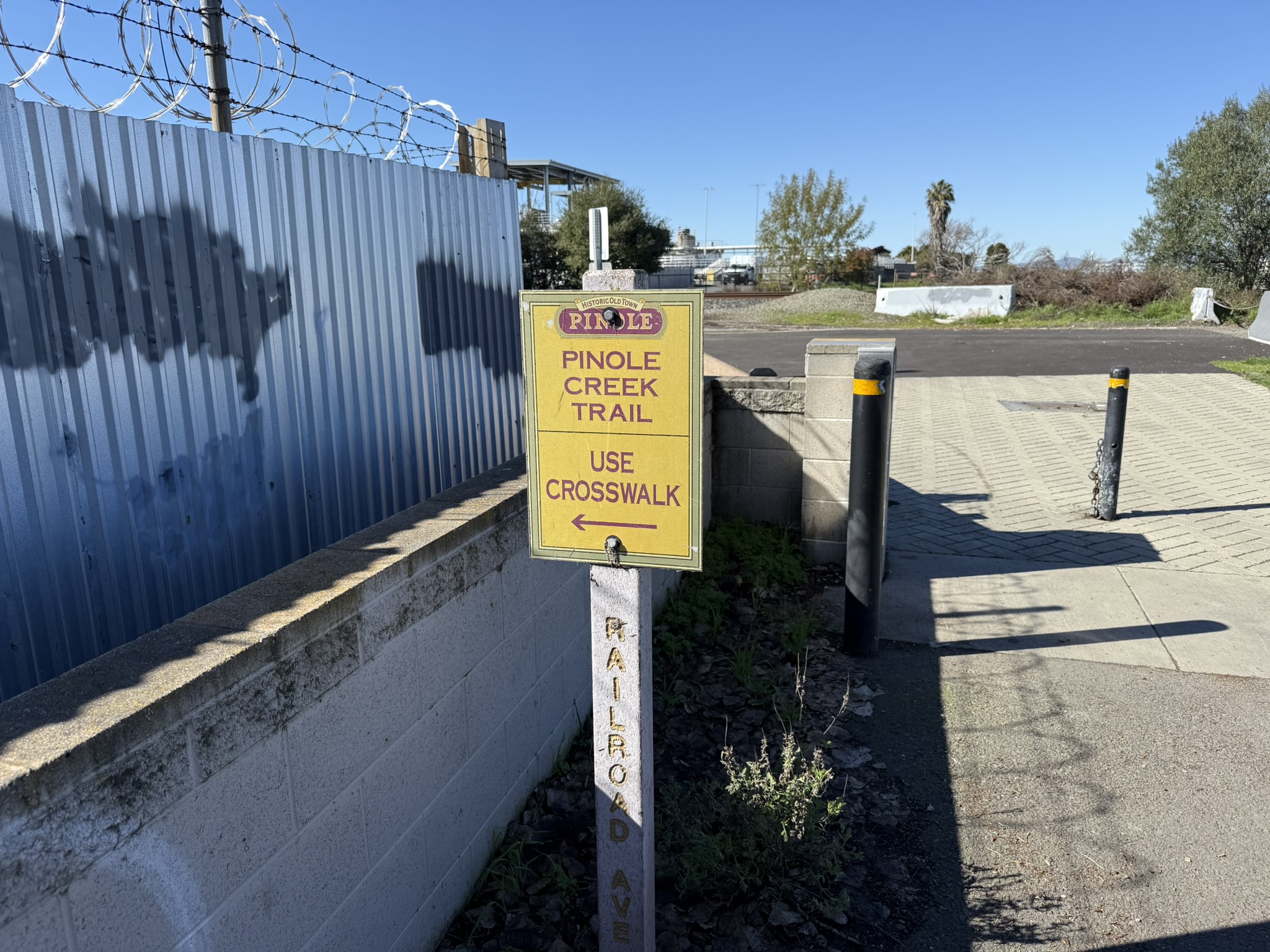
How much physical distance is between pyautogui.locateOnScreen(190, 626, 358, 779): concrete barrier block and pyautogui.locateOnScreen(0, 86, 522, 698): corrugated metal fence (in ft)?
1.97

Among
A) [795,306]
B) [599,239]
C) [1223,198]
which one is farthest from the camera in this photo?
[795,306]

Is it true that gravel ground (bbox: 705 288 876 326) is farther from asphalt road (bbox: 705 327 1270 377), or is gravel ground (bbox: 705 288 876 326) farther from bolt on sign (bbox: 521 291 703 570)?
bolt on sign (bbox: 521 291 703 570)

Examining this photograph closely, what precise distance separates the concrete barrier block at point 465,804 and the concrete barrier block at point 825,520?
11.9 feet

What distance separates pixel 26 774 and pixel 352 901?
124cm

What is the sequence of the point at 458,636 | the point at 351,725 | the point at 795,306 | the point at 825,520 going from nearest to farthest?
1. the point at 351,725
2. the point at 458,636
3. the point at 825,520
4. the point at 795,306

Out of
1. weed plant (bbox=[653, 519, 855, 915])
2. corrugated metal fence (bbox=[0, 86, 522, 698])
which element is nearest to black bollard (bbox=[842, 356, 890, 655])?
weed plant (bbox=[653, 519, 855, 915])

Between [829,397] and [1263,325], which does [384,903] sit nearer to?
[829,397]

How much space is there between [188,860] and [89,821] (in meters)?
0.32

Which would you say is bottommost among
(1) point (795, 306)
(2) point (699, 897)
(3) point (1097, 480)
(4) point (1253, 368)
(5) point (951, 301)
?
(2) point (699, 897)

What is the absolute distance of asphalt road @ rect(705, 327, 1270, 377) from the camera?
18859 millimetres

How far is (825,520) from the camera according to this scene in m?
6.65

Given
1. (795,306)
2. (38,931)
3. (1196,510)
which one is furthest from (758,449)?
(795,306)

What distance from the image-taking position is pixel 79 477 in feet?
7.93

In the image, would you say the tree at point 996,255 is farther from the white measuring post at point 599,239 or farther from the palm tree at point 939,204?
the white measuring post at point 599,239
